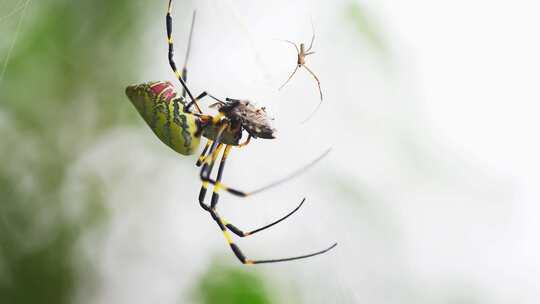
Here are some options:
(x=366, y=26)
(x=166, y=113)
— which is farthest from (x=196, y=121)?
(x=366, y=26)

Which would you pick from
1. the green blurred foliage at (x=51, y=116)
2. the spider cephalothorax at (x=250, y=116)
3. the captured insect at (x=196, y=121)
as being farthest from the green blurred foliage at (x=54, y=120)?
the spider cephalothorax at (x=250, y=116)

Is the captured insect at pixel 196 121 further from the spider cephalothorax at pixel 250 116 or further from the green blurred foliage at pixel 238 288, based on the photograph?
the green blurred foliage at pixel 238 288

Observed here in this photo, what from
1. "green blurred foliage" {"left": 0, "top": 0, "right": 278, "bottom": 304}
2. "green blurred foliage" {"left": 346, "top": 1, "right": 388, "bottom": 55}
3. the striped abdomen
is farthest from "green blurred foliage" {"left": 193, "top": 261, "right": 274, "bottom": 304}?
"green blurred foliage" {"left": 346, "top": 1, "right": 388, "bottom": 55}

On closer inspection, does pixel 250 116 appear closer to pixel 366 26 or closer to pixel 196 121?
pixel 196 121

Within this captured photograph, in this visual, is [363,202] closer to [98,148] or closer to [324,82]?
[324,82]

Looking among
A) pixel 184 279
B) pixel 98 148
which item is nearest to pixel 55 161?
pixel 98 148

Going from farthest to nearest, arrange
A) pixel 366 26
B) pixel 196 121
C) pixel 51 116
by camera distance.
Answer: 1. pixel 366 26
2. pixel 51 116
3. pixel 196 121

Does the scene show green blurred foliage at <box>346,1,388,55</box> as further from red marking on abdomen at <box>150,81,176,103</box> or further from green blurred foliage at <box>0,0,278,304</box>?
red marking on abdomen at <box>150,81,176,103</box>
